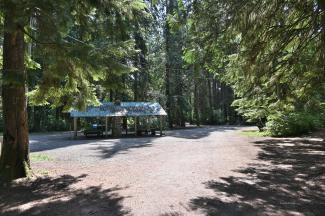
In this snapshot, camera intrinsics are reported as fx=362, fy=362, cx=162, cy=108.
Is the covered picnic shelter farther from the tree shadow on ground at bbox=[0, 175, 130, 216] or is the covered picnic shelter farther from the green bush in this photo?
the tree shadow on ground at bbox=[0, 175, 130, 216]

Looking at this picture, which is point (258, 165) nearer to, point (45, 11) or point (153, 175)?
point (153, 175)

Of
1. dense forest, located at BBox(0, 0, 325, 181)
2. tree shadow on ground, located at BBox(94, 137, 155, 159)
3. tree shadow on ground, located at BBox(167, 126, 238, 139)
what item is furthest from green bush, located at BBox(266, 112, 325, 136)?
dense forest, located at BBox(0, 0, 325, 181)

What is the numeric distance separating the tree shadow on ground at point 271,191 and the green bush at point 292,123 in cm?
1179

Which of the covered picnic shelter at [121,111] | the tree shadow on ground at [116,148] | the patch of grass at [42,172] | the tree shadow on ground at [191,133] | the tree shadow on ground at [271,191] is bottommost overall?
the tree shadow on ground at [271,191]

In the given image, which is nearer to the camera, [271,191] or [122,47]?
[271,191]

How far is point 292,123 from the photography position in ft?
76.0

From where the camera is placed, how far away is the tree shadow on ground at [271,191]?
20.3 feet

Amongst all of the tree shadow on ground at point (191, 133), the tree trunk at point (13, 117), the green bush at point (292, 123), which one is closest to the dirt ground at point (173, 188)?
the tree trunk at point (13, 117)

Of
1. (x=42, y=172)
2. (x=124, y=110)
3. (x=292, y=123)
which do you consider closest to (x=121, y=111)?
(x=124, y=110)

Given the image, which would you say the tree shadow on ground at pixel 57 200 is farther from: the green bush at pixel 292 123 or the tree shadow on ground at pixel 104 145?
the green bush at pixel 292 123

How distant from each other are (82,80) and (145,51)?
25277 millimetres

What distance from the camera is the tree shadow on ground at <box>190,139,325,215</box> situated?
6188 millimetres

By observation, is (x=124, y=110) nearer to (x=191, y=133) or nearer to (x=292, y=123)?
(x=191, y=133)

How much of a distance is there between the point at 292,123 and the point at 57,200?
19.0m
